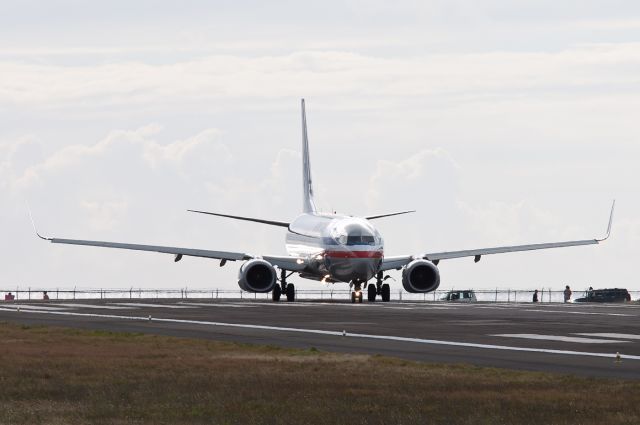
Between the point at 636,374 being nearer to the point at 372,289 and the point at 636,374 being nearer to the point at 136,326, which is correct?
the point at 136,326

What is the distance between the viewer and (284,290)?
8056 cm

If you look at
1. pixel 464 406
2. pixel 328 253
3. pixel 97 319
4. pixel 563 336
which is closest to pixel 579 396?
pixel 464 406

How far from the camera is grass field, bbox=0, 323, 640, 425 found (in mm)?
20000

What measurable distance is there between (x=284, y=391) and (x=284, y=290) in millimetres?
57212

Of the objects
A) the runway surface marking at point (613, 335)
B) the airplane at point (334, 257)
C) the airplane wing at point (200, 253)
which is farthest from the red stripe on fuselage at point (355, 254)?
the runway surface marking at point (613, 335)

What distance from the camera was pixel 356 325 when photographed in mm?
45094

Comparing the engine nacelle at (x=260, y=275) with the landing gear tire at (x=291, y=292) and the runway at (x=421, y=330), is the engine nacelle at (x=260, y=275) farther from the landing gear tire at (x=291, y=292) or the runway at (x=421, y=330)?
the runway at (x=421, y=330)

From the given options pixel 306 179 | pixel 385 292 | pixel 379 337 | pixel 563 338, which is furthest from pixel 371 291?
pixel 563 338

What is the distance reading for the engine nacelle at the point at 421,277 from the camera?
254 feet

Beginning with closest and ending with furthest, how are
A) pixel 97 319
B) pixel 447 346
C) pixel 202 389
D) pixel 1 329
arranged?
pixel 202 389
pixel 447 346
pixel 1 329
pixel 97 319

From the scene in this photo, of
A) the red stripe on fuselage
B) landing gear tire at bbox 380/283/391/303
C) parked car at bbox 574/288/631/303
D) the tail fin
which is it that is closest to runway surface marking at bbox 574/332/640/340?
the red stripe on fuselage

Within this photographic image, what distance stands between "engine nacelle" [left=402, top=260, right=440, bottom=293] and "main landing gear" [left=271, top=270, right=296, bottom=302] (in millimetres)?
6684

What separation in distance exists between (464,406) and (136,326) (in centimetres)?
2546

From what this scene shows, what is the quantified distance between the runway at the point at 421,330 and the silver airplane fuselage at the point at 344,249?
35.9 ft
